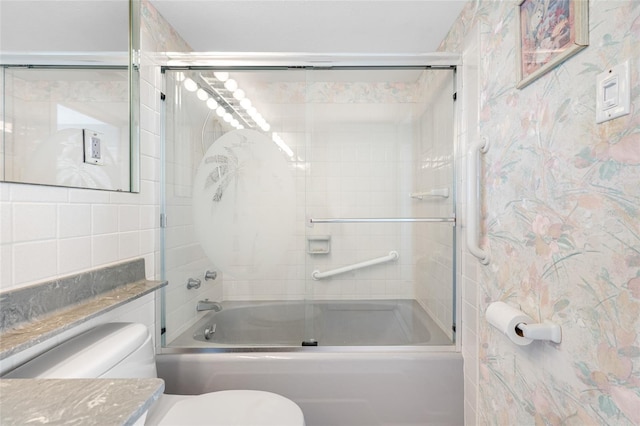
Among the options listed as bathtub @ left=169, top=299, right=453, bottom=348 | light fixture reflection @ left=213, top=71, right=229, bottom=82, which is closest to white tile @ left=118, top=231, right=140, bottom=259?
bathtub @ left=169, top=299, right=453, bottom=348

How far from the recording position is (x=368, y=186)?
5.45ft

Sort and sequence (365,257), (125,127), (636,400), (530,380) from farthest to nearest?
(365,257) < (125,127) < (530,380) < (636,400)

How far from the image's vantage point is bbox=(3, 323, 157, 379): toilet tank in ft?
2.74

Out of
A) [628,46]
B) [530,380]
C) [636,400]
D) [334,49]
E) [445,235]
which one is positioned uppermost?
[334,49]

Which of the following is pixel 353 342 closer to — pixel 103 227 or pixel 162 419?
pixel 162 419

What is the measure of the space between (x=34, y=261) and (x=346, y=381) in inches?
54.4

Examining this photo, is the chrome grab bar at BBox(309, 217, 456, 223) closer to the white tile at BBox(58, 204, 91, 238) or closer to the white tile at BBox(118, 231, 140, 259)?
the white tile at BBox(118, 231, 140, 259)

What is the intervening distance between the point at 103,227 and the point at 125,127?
1.54 ft

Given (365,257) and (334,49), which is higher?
(334,49)

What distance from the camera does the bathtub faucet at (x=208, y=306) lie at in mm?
1653

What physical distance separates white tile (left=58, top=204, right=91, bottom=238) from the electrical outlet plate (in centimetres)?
18

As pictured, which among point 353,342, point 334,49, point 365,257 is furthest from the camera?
point 334,49

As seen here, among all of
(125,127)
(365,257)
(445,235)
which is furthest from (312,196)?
(125,127)

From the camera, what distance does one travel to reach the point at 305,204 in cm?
161
